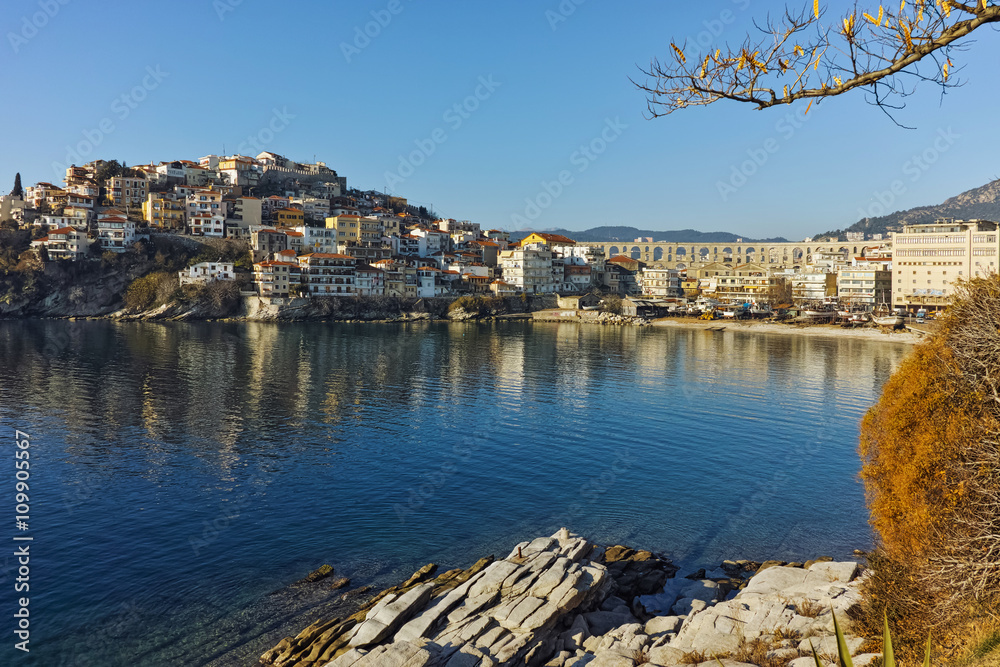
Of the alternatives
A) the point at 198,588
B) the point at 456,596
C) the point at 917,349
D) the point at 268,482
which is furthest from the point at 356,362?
the point at 917,349

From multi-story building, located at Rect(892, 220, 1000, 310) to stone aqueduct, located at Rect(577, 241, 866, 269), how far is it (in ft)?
199

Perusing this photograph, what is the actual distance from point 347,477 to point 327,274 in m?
73.0

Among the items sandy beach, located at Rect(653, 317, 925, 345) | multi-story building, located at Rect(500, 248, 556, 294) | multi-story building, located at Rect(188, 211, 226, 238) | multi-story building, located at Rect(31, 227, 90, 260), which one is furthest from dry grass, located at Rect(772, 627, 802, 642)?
multi-story building, located at Rect(188, 211, 226, 238)

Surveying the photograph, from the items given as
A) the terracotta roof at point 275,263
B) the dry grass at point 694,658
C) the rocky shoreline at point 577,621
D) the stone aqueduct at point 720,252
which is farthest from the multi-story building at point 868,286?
the dry grass at point 694,658

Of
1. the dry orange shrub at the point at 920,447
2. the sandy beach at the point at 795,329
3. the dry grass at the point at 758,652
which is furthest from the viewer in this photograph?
the sandy beach at the point at 795,329

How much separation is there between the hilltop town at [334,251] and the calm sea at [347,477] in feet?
155

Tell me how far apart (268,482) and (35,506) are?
244 inches

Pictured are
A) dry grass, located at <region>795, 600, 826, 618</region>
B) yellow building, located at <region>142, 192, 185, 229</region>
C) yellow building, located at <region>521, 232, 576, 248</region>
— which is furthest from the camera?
yellow building, located at <region>521, 232, 576, 248</region>

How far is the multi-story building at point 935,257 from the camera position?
81.6 metres

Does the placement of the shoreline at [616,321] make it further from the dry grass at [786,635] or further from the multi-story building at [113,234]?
the dry grass at [786,635]

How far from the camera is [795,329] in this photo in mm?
81812

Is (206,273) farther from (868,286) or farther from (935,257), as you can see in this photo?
(935,257)

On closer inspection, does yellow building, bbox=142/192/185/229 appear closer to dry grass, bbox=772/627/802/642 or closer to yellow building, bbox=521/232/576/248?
yellow building, bbox=521/232/576/248

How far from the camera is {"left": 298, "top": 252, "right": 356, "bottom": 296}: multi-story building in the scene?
88188mm
